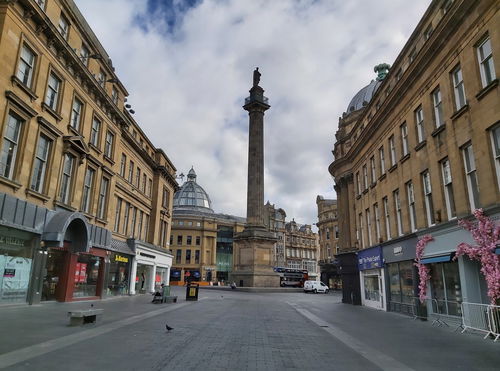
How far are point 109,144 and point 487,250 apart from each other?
24.7 meters

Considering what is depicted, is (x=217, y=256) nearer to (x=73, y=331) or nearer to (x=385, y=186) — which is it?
(x=385, y=186)

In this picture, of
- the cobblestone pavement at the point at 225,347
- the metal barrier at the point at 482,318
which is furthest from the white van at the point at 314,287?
the metal barrier at the point at 482,318

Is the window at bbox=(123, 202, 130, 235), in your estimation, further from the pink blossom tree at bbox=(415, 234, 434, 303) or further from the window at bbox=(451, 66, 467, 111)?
the window at bbox=(451, 66, 467, 111)

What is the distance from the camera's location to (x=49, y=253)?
19531 mm

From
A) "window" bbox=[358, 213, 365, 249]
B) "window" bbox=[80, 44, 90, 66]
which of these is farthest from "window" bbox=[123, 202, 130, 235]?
"window" bbox=[358, 213, 365, 249]

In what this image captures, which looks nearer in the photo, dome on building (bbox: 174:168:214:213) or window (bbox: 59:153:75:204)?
window (bbox: 59:153:75:204)

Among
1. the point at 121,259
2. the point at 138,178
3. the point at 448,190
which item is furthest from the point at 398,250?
the point at 138,178

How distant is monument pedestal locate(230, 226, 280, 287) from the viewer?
151ft

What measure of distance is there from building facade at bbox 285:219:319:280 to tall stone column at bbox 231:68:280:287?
6161 centimetres

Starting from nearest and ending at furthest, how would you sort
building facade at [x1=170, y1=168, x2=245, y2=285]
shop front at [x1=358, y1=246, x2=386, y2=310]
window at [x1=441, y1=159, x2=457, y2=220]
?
window at [x1=441, y1=159, x2=457, y2=220] → shop front at [x1=358, y1=246, x2=386, y2=310] → building facade at [x1=170, y1=168, x2=245, y2=285]

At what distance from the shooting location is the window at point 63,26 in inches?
797

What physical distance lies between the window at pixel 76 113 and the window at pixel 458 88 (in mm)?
19996

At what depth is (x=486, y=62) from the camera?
13508mm

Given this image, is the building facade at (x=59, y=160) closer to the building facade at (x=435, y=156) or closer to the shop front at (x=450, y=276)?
the shop front at (x=450, y=276)
